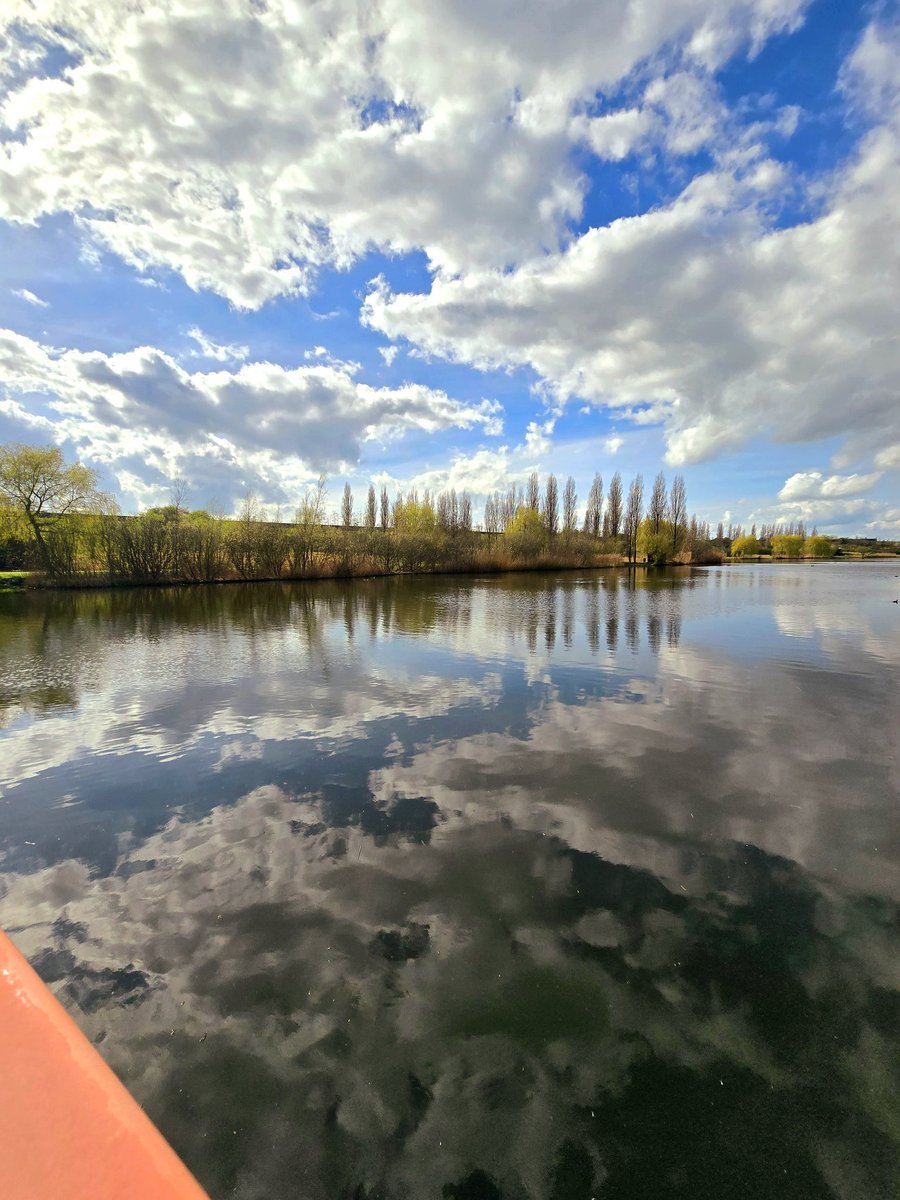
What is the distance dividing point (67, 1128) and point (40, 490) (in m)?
35.2

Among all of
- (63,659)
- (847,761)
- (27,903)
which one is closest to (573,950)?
(27,903)

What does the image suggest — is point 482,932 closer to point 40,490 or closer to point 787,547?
point 40,490

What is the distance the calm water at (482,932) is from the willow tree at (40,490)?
2600 centimetres

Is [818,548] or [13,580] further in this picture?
[818,548]

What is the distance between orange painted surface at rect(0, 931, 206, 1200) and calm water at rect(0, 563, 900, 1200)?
113 cm

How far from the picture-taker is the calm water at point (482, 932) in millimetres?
2018

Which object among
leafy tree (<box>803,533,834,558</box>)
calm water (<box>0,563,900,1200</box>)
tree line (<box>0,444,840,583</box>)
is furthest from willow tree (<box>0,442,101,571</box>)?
leafy tree (<box>803,533,834,558</box>)

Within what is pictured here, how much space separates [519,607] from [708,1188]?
57.3ft

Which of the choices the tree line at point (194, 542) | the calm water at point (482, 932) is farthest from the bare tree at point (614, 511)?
the calm water at point (482, 932)

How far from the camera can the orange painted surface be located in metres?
1.05

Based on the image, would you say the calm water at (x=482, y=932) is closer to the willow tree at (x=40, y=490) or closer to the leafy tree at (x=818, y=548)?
the willow tree at (x=40, y=490)

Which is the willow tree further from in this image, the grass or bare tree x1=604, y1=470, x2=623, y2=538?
bare tree x1=604, y1=470, x2=623, y2=538

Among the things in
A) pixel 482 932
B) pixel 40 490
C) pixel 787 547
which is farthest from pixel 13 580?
pixel 787 547

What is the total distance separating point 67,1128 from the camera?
3.79ft
